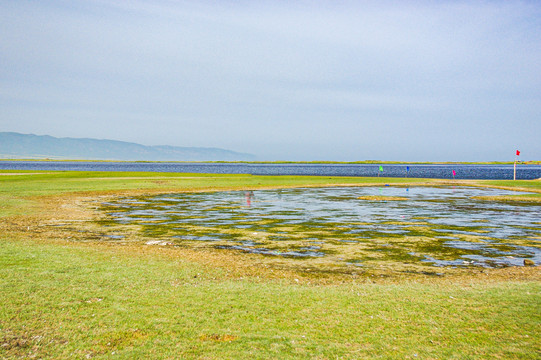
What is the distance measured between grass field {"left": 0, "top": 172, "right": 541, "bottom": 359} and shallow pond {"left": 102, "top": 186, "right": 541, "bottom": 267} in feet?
8.39

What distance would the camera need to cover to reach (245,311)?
798cm

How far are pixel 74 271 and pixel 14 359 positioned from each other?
4.79 m

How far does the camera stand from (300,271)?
11.6m

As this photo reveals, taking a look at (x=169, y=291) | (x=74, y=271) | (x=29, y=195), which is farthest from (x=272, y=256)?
(x=29, y=195)

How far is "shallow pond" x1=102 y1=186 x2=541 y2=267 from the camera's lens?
1420cm

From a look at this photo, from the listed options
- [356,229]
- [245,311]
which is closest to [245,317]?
[245,311]

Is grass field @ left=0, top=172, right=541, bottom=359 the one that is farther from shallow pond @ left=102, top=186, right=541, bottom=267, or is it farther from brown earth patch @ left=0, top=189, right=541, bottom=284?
shallow pond @ left=102, top=186, right=541, bottom=267

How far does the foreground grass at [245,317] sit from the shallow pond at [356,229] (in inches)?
153

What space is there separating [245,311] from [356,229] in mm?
12546

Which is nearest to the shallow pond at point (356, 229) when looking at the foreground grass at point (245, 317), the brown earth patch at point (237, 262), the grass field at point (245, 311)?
the brown earth patch at point (237, 262)

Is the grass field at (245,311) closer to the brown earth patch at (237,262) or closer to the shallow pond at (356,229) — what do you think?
the brown earth patch at (237,262)

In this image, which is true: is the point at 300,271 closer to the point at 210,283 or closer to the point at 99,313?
the point at 210,283

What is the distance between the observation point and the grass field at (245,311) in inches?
253

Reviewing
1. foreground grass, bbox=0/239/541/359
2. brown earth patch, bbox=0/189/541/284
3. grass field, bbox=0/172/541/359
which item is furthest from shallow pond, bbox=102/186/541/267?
foreground grass, bbox=0/239/541/359
